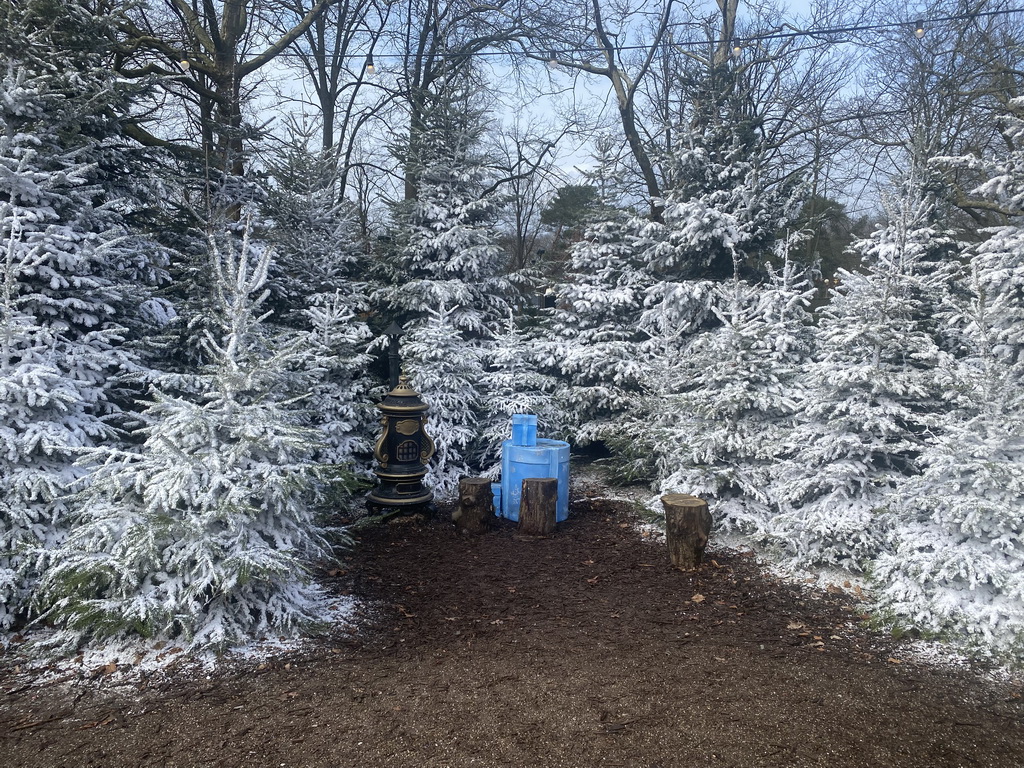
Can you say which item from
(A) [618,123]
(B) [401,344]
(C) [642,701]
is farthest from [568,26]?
(C) [642,701]

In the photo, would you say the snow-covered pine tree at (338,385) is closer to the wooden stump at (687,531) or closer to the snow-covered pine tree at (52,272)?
the snow-covered pine tree at (52,272)

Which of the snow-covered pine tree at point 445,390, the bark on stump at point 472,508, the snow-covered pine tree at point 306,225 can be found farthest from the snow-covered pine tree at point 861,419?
the snow-covered pine tree at point 306,225

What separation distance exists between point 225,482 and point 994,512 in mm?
4410

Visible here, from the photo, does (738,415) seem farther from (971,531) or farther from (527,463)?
(971,531)

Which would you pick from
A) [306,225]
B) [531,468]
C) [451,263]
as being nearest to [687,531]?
[531,468]

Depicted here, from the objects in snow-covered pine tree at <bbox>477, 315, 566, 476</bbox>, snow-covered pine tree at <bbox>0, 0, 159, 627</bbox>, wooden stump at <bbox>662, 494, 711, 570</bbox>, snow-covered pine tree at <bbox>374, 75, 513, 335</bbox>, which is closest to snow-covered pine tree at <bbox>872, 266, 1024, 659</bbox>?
wooden stump at <bbox>662, 494, 711, 570</bbox>

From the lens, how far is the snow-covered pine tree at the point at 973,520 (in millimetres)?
3646

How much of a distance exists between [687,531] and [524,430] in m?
1.97

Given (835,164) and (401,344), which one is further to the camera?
(835,164)

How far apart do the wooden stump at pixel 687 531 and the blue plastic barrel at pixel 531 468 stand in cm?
140

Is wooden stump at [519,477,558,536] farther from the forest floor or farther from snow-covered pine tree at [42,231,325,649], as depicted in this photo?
snow-covered pine tree at [42,231,325,649]

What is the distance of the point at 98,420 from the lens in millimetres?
4320

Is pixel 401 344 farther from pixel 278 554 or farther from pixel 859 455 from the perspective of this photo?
pixel 859 455

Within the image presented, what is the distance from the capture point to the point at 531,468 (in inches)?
244
